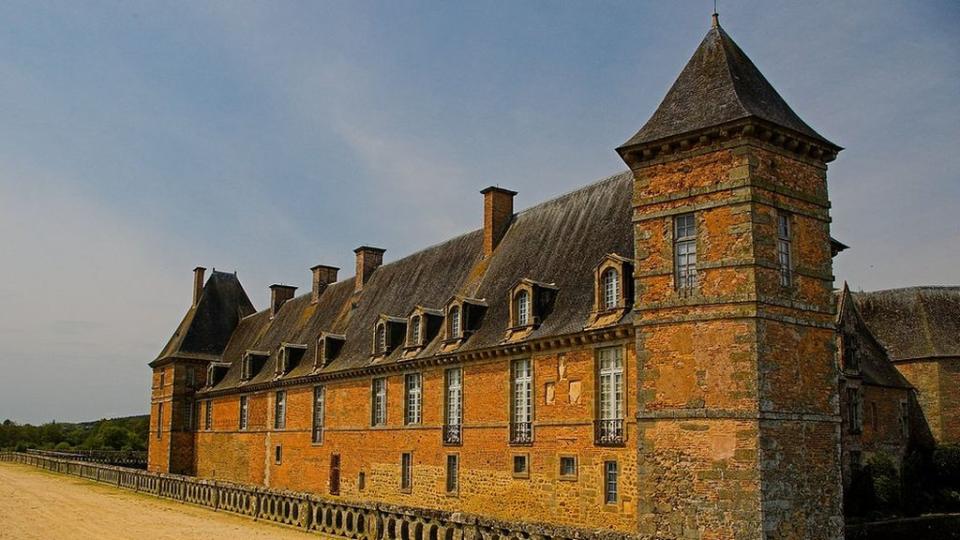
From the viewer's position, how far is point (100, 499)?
28.1 m

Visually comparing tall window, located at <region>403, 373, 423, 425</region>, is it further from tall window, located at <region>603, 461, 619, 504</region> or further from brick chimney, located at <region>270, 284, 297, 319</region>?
brick chimney, located at <region>270, 284, 297, 319</region>

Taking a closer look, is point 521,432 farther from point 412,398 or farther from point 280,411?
point 280,411

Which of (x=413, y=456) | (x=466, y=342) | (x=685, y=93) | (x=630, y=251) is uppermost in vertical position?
(x=685, y=93)

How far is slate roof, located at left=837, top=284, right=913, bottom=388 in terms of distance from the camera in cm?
3375

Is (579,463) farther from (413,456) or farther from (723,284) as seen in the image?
(413,456)

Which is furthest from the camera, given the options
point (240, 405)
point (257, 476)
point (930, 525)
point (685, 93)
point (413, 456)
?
point (240, 405)

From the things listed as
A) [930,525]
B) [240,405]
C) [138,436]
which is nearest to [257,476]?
[240,405]

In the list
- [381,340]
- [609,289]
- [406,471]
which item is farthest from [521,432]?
[381,340]

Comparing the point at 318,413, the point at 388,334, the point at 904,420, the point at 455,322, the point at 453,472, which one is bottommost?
the point at 453,472

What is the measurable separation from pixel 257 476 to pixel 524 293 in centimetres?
1812

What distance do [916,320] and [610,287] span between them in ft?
88.7

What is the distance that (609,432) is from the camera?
60.5ft

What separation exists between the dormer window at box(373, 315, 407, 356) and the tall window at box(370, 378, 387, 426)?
3.03 feet

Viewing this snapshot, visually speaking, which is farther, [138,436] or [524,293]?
[138,436]
